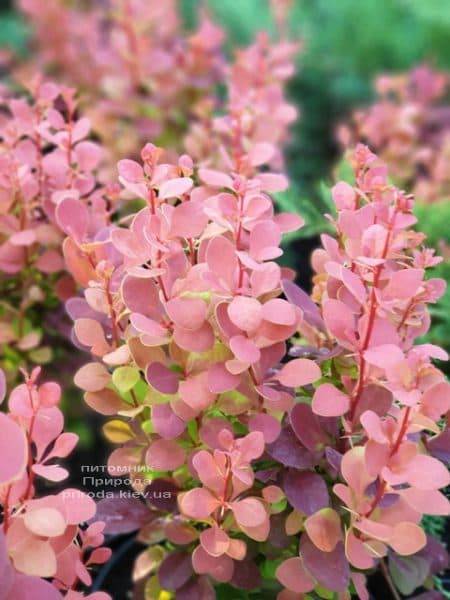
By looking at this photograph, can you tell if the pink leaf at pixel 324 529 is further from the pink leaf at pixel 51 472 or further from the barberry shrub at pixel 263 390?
the pink leaf at pixel 51 472

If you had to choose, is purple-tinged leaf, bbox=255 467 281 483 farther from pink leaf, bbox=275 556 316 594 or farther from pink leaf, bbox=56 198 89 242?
pink leaf, bbox=56 198 89 242

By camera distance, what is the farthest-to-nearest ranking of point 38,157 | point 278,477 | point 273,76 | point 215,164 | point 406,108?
point 406,108, point 273,76, point 215,164, point 38,157, point 278,477

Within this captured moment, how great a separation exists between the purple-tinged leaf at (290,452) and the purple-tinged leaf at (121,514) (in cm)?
14

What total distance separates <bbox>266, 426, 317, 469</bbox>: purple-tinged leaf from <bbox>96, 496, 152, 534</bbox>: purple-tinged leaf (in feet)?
0.46

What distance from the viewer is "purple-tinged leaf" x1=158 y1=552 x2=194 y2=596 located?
0.62m

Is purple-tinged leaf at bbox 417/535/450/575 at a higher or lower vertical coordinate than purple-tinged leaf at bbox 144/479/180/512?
lower

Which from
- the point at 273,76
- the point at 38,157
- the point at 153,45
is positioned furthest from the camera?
the point at 153,45

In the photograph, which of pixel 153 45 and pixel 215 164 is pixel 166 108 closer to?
pixel 153 45

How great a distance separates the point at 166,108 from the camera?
50.6 inches

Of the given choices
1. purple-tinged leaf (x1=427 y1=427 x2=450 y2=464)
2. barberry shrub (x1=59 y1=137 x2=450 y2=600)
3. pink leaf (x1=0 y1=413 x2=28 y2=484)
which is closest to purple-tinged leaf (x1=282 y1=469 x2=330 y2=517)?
barberry shrub (x1=59 y1=137 x2=450 y2=600)

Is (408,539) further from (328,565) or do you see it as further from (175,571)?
(175,571)

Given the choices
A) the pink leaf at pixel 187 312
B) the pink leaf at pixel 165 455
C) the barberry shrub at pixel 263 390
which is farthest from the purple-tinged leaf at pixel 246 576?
the pink leaf at pixel 187 312

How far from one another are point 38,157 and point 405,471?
0.50 metres

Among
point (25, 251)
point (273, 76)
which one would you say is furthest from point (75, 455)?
point (273, 76)
